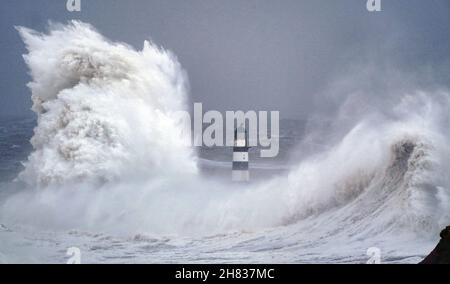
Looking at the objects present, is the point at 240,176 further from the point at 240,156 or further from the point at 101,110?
the point at 101,110

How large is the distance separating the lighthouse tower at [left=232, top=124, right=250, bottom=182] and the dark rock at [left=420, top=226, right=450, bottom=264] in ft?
5.93

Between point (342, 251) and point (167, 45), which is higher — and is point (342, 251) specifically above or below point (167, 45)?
below

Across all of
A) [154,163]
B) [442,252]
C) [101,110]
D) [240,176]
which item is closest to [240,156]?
[240,176]

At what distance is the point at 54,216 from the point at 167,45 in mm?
1881

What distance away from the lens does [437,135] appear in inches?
290

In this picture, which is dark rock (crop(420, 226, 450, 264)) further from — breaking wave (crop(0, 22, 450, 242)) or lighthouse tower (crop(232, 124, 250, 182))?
lighthouse tower (crop(232, 124, 250, 182))

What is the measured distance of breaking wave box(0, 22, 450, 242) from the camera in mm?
→ 7066

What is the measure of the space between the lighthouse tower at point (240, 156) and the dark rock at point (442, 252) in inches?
71.1

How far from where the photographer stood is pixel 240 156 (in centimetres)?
718

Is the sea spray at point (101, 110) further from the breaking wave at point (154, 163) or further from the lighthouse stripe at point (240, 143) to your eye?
the lighthouse stripe at point (240, 143)

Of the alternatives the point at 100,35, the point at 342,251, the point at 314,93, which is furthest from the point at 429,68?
the point at 100,35

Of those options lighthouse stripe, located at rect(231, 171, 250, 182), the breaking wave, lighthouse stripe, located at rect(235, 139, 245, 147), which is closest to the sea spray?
the breaking wave
